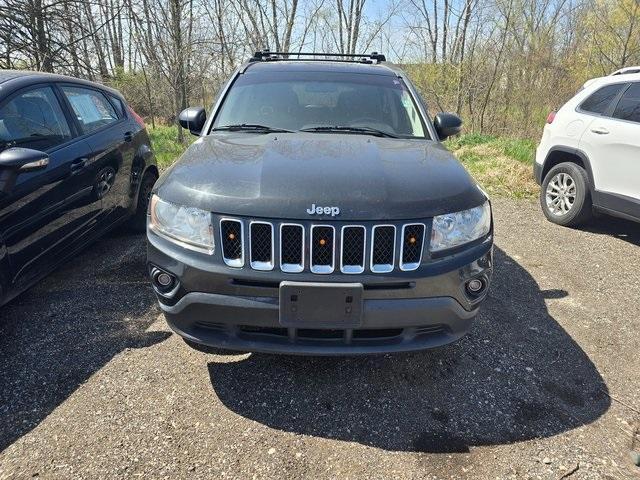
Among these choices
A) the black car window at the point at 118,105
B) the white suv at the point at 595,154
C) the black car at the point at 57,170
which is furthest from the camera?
the white suv at the point at 595,154

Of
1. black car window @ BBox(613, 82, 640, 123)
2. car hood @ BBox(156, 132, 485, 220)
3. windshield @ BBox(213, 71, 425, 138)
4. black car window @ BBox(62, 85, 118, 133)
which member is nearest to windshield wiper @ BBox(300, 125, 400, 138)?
windshield @ BBox(213, 71, 425, 138)

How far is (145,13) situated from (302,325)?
48.3 ft

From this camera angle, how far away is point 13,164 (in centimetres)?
275

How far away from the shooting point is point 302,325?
2.12 m

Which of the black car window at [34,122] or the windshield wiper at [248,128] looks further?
the windshield wiper at [248,128]

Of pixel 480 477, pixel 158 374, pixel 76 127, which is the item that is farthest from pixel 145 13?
pixel 480 477

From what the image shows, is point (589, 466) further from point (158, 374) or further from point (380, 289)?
point (158, 374)

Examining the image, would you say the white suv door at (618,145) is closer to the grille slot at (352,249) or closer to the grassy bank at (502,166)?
the grassy bank at (502,166)

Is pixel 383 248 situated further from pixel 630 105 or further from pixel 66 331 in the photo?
pixel 630 105

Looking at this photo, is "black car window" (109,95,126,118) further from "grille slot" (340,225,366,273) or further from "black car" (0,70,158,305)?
"grille slot" (340,225,366,273)

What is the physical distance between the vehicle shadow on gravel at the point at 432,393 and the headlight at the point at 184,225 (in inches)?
35.7

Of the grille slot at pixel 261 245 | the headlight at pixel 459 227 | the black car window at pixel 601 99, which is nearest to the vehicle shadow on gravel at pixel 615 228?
the black car window at pixel 601 99

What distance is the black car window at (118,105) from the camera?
4.60 m

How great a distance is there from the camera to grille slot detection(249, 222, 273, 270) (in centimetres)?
211
